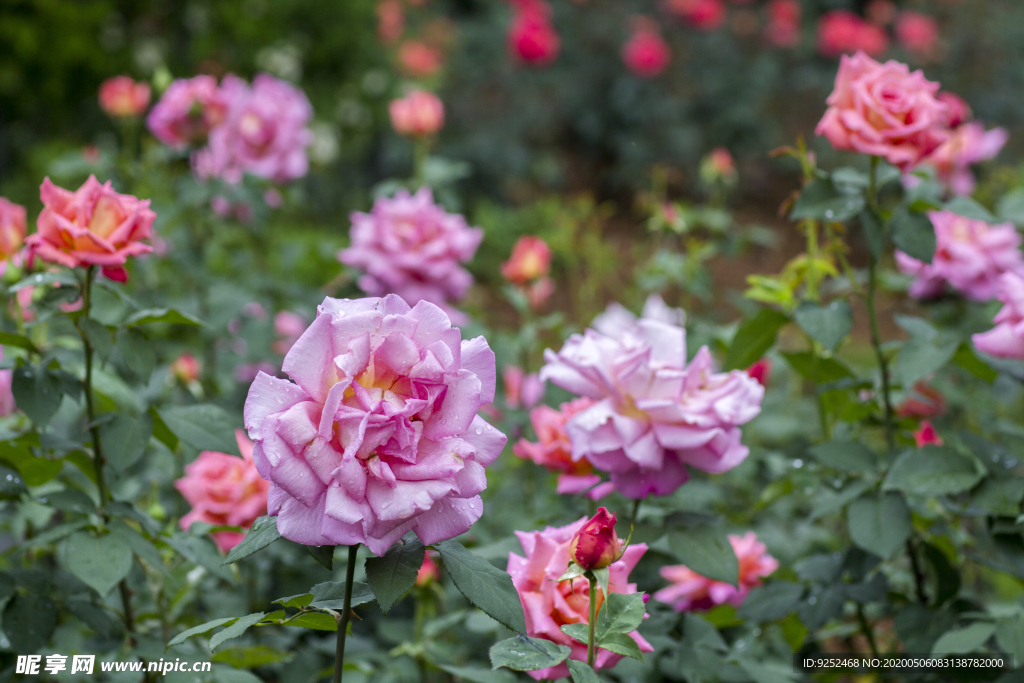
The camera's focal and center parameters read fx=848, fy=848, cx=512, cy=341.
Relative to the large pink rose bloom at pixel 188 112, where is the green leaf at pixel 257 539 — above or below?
above

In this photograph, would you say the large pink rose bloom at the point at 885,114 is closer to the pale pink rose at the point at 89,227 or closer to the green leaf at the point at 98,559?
the pale pink rose at the point at 89,227

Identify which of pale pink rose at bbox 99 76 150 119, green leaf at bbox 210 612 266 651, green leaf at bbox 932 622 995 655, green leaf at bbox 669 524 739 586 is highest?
green leaf at bbox 210 612 266 651

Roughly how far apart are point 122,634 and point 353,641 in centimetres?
32

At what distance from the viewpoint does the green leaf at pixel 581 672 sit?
0.70m

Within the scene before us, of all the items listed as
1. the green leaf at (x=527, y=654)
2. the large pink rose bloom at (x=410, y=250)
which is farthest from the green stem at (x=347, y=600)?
the large pink rose bloom at (x=410, y=250)

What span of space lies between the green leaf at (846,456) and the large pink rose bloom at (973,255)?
582mm

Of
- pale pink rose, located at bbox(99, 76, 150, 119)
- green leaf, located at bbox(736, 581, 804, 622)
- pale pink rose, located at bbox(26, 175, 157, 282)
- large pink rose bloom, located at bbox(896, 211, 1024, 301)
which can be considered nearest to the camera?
pale pink rose, located at bbox(26, 175, 157, 282)

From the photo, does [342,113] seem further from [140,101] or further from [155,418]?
[155,418]

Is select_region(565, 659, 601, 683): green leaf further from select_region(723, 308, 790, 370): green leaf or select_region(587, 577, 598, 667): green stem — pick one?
select_region(723, 308, 790, 370): green leaf

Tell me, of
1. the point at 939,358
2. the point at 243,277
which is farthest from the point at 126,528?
the point at 243,277

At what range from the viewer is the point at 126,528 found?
3.26 ft

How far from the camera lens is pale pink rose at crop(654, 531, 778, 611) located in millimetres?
1228

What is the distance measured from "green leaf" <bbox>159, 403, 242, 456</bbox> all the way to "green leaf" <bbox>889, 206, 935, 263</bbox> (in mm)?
884

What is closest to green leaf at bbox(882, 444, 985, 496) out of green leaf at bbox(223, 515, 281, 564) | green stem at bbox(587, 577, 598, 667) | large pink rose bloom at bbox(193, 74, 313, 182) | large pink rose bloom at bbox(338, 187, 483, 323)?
green stem at bbox(587, 577, 598, 667)
